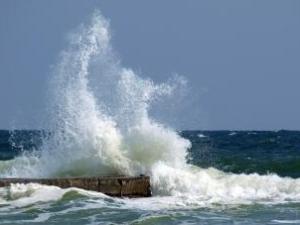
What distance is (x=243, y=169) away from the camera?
2295 cm

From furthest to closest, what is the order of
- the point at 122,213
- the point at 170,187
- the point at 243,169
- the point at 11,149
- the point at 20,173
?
1. the point at 11,149
2. the point at 243,169
3. the point at 20,173
4. the point at 170,187
5. the point at 122,213

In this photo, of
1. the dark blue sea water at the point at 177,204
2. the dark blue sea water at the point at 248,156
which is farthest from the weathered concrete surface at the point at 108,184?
the dark blue sea water at the point at 248,156

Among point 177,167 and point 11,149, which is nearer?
point 177,167

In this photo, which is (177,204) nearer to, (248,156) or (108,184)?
(108,184)

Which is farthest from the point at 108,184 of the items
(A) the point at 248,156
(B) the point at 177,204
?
(A) the point at 248,156

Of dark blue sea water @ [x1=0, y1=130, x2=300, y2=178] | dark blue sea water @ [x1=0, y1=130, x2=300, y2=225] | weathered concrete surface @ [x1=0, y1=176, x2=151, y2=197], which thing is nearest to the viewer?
dark blue sea water @ [x1=0, y1=130, x2=300, y2=225]

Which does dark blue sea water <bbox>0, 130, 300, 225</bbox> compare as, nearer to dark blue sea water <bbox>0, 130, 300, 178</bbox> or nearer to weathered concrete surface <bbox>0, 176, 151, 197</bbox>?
weathered concrete surface <bbox>0, 176, 151, 197</bbox>

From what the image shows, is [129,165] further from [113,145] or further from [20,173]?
[20,173]

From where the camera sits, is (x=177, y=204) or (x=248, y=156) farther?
(x=248, y=156)

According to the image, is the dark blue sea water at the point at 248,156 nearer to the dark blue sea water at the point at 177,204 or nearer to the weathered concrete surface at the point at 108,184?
the dark blue sea water at the point at 177,204

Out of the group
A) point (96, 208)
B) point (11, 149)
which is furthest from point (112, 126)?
point (11, 149)

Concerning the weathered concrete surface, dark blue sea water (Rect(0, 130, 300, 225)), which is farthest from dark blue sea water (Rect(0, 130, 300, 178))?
the weathered concrete surface

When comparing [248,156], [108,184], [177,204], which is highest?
[248,156]

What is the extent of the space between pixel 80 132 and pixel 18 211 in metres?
4.44
